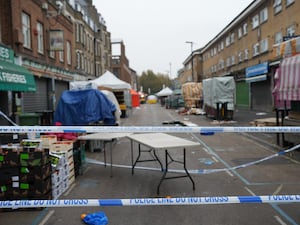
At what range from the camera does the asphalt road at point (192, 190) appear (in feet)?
15.4

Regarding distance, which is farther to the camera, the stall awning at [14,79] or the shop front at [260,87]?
the shop front at [260,87]

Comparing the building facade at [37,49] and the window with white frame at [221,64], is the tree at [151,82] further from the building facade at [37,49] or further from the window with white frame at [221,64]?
the building facade at [37,49]

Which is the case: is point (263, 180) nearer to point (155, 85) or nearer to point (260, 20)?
point (260, 20)

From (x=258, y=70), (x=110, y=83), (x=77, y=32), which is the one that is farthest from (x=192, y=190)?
(x=77, y=32)

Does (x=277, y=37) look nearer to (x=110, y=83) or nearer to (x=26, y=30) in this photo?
(x=110, y=83)

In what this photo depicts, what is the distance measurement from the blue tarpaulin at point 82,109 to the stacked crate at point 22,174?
5.65 m

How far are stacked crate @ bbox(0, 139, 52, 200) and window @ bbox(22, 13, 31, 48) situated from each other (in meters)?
13.4

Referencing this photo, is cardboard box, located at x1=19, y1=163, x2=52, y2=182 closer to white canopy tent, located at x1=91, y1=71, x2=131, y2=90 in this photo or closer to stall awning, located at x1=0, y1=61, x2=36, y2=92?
stall awning, located at x1=0, y1=61, x2=36, y2=92

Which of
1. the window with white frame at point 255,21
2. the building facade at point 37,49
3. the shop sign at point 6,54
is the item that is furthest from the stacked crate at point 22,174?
the window with white frame at point 255,21

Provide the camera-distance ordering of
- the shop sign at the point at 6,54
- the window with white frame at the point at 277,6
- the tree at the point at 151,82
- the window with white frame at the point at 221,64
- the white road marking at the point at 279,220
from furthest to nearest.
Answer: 1. the tree at the point at 151,82
2. the window with white frame at the point at 221,64
3. the window with white frame at the point at 277,6
4. the shop sign at the point at 6,54
5. the white road marking at the point at 279,220

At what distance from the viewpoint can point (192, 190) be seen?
606cm

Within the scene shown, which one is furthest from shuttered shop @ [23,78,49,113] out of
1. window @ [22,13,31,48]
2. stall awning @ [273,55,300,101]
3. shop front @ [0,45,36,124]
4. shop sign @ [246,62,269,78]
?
shop sign @ [246,62,269,78]

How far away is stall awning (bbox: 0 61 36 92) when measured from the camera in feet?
38.5

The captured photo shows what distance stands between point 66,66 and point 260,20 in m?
17.8
